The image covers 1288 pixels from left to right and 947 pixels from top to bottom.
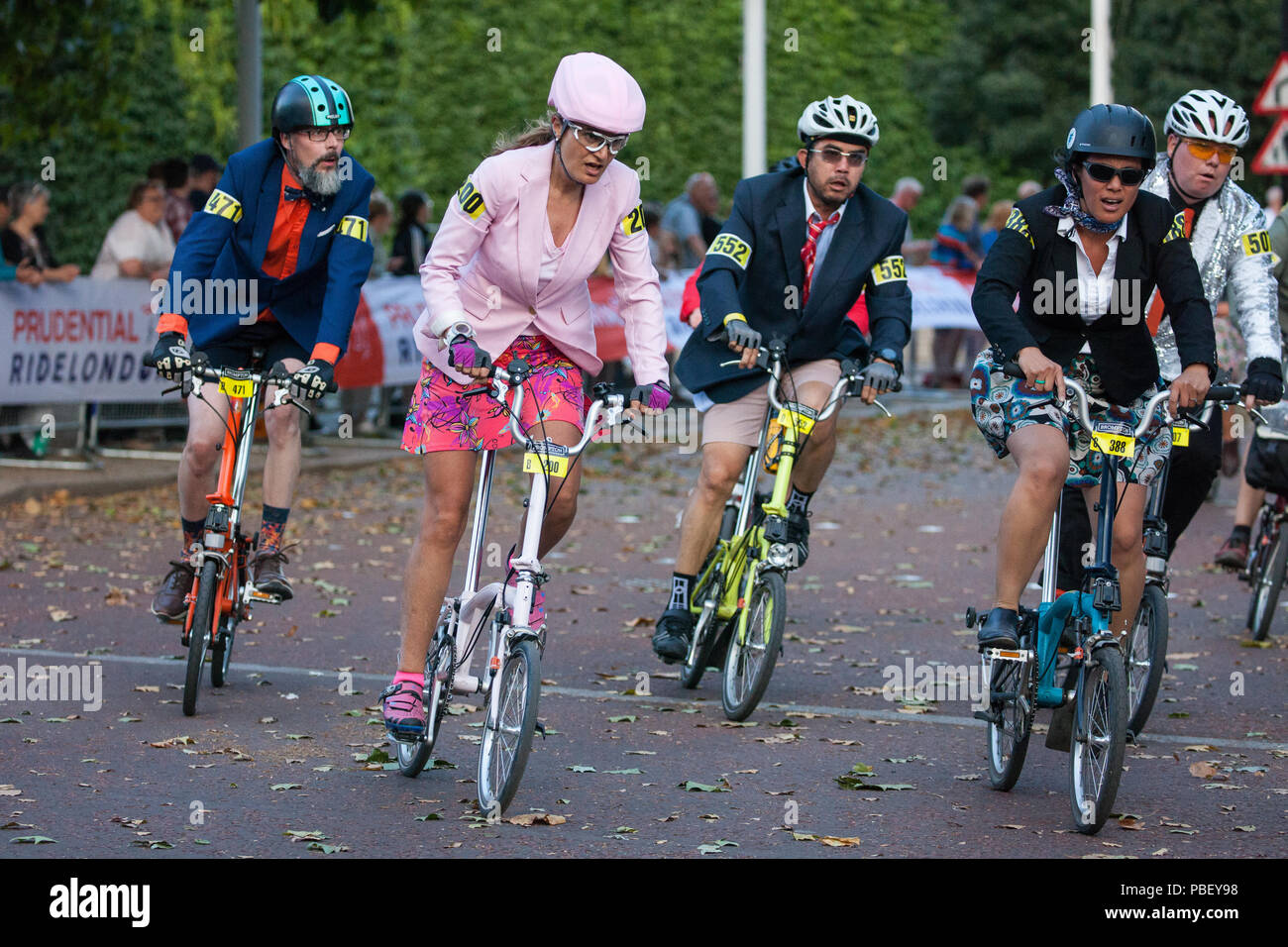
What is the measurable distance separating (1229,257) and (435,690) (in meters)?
3.37

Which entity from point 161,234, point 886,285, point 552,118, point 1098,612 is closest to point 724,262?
point 886,285

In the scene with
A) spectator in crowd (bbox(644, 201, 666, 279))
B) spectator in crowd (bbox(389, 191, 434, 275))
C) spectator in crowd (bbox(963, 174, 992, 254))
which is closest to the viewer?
spectator in crowd (bbox(389, 191, 434, 275))

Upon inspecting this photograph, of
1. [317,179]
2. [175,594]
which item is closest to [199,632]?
[175,594]

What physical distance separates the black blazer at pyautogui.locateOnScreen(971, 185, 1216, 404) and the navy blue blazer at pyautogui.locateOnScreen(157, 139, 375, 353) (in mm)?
2377

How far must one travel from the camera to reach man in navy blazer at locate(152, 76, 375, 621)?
752cm

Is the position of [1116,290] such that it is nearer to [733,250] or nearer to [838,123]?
[838,123]

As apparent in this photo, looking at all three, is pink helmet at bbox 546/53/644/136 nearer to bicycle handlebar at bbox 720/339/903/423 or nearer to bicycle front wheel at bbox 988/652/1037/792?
bicycle handlebar at bbox 720/339/903/423

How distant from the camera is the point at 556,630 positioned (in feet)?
31.1

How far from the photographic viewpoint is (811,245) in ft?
26.1

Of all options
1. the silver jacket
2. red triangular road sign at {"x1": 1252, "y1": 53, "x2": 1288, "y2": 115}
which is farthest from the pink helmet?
red triangular road sign at {"x1": 1252, "y1": 53, "x2": 1288, "y2": 115}

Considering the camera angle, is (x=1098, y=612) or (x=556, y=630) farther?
(x=556, y=630)

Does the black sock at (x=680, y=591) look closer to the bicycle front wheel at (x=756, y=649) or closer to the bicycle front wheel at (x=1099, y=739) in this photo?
the bicycle front wheel at (x=756, y=649)
